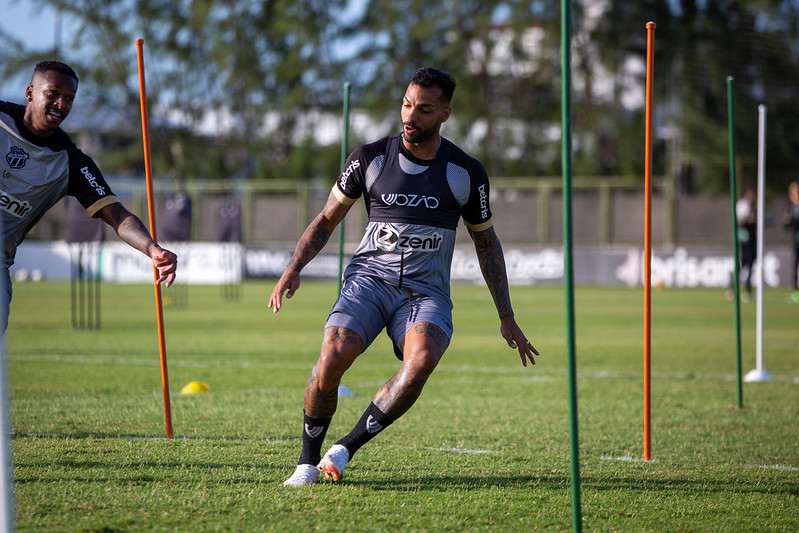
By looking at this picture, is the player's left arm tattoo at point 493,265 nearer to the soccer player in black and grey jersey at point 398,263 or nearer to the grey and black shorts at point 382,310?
the soccer player in black and grey jersey at point 398,263

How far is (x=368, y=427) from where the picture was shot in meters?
5.58

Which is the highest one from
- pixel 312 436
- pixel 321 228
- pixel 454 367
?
pixel 321 228

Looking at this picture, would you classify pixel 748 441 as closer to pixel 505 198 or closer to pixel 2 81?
pixel 505 198

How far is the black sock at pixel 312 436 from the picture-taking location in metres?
5.61

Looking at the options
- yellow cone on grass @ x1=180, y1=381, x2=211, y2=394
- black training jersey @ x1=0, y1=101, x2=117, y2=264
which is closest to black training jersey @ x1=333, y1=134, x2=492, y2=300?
black training jersey @ x1=0, y1=101, x2=117, y2=264

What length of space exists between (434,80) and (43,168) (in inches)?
92.8

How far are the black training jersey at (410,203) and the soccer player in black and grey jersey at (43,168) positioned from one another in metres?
1.12

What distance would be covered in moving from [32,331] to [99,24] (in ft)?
119

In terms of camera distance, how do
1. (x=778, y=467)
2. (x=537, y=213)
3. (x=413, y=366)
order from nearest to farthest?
(x=413, y=366) → (x=778, y=467) → (x=537, y=213)

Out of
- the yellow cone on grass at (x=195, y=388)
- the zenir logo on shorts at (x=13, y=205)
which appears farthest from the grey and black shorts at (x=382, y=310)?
the yellow cone on grass at (x=195, y=388)

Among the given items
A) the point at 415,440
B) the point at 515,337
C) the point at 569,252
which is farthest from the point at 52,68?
the point at 415,440

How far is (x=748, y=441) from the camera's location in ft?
24.9

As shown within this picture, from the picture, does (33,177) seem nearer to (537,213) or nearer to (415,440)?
(415,440)

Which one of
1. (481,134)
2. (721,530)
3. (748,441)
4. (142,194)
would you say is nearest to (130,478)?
(721,530)
